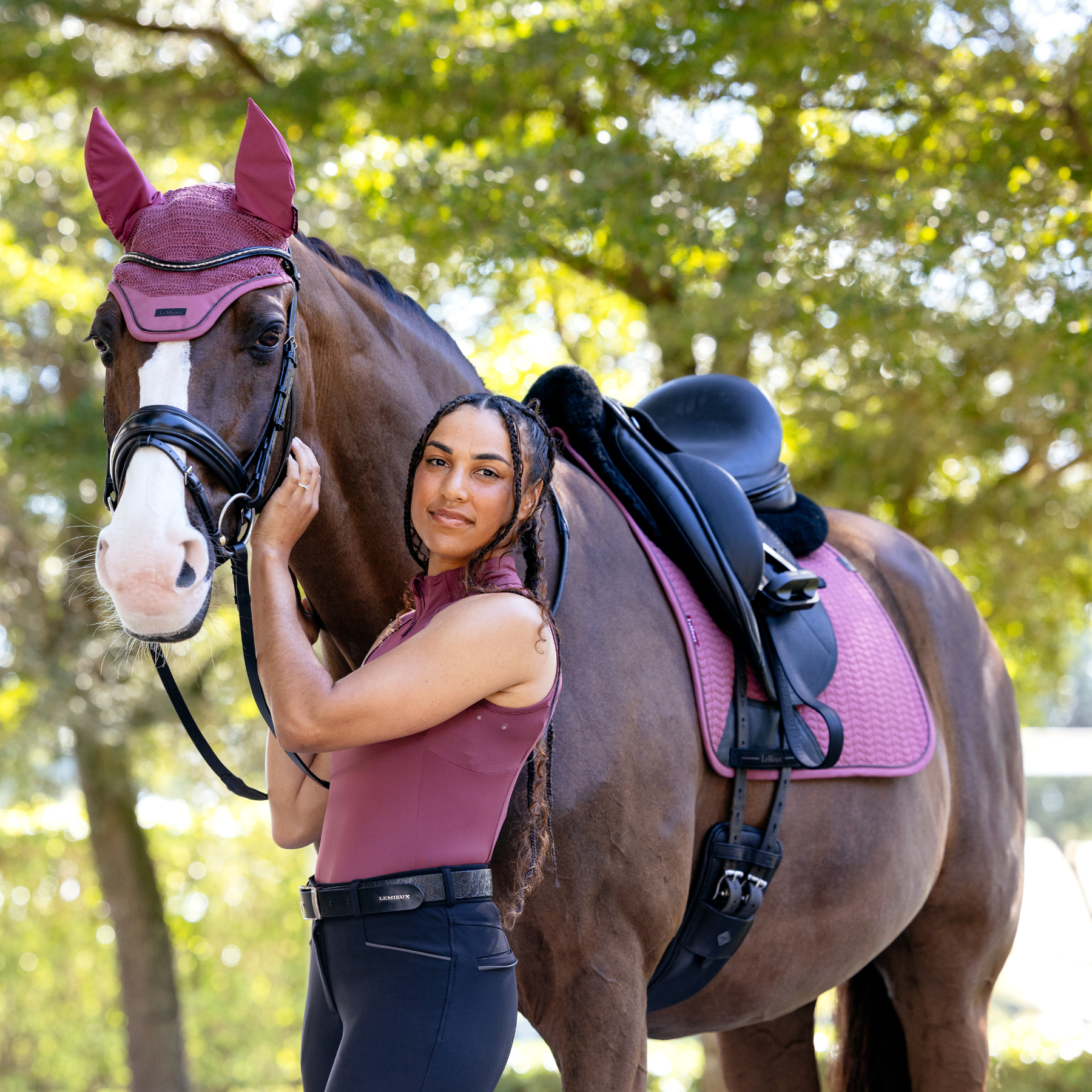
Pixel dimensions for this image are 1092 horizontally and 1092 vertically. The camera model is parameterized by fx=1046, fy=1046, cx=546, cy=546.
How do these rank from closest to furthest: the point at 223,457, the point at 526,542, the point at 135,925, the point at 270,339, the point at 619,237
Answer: the point at 223,457, the point at 270,339, the point at 526,542, the point at 619,237, the point at 135,925

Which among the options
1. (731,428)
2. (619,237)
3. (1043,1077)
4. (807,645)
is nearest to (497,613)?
(807,645)

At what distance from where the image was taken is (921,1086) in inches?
108

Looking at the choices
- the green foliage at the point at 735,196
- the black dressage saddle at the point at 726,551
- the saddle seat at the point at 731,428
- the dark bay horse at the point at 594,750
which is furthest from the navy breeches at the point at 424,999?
the green foliage at the point at 735,196

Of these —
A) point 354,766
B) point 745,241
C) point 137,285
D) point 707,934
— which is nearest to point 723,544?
point 707,934

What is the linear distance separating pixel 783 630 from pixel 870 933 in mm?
752

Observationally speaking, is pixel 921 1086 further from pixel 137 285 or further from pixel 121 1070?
pixel 121 1070

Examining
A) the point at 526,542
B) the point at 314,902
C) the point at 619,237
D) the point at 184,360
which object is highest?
the point at 619,237

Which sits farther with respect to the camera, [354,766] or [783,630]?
[783,630]

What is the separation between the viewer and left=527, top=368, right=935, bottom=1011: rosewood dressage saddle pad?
2074 millimetres

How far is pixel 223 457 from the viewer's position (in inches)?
57.3

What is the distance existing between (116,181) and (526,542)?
0.87 m

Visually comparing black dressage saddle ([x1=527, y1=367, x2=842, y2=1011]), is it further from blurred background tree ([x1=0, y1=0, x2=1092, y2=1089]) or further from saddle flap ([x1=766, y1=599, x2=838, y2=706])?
blurred background tree ([x1=0, y1=0, x2=1092, y2=1089])

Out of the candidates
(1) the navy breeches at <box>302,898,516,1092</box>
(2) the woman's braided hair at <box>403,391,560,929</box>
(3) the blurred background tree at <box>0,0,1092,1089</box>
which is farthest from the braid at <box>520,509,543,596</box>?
(3) the blurred background tree at <box>0,0,1092,1089</box>

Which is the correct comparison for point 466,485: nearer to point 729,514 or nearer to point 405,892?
point 405,892
